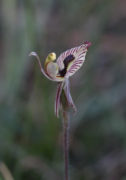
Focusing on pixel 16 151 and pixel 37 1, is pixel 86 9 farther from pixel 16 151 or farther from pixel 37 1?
pixel 16 151

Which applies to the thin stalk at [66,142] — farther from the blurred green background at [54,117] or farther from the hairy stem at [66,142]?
the blurred green background at [54,117]

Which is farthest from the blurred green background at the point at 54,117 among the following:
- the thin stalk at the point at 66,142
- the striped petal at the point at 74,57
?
the striped petal at the point at 74,57

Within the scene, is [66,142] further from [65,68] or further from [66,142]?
[65,68]

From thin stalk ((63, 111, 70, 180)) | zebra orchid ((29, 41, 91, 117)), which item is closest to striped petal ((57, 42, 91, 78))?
zebra orchid ((29, 41, 91, 117))

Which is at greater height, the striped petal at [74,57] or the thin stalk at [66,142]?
the striped petal at [74,57]

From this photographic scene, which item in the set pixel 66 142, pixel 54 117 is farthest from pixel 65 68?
pixel 54 117

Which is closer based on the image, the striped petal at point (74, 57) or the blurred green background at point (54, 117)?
the striped petal at point (74, 57)

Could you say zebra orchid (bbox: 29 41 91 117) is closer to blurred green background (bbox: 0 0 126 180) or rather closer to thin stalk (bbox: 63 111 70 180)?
thin stalk (bbox: 63 111 70 180)
